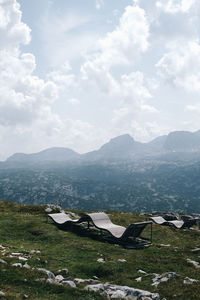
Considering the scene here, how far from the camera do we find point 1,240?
26.9 m

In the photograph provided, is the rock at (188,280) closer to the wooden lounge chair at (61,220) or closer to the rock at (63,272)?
the rock at (63,272)

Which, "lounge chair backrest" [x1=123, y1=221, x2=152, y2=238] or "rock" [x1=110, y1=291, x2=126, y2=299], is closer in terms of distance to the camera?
"rock" [x1=110, y1=291, x2=126, y2=299]

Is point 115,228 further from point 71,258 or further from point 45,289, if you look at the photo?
point 45,289

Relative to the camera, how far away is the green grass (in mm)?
13812

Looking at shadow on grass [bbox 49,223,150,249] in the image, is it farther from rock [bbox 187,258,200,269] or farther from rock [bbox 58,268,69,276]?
rock [bbox 58,268,69,276]

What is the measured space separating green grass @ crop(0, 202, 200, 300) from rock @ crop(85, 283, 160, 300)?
2.50 ft

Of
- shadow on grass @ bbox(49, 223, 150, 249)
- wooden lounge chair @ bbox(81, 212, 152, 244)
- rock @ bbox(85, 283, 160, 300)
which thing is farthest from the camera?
wooden lounge chair @ bbox(81, 212, 152, 244)

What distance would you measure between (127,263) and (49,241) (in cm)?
1002

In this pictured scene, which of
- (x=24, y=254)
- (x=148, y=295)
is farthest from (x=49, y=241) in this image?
(x=148, y=295)

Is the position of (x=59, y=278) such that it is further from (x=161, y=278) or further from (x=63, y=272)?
(x=161, y=278)

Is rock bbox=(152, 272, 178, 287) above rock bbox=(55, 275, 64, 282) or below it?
below

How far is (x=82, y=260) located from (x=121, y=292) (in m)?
7.66

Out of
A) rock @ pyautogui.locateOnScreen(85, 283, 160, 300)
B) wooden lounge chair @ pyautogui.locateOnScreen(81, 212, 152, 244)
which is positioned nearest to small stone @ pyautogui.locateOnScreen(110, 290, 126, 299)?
rock @ pyautogui.locateOnScreen(85, 283, 160, 300)

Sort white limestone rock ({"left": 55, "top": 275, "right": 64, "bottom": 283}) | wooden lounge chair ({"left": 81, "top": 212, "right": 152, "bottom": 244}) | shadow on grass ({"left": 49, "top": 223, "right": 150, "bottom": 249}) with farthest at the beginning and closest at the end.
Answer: wooden lounge chair ({"left": 81, "top": 212, "right": 152, "bottom": 244}) < shadow on grass ({"left": 49, "top": 223, "right": 150, "bottom": 249}) < white limestone rock ({"left": 55, "top": 275, "right": 64, "bottom": 283})
